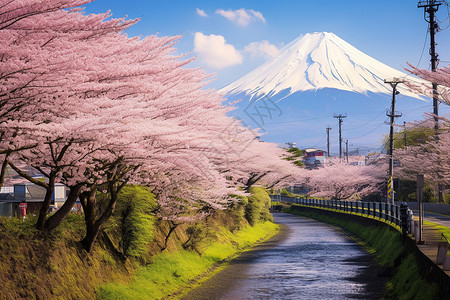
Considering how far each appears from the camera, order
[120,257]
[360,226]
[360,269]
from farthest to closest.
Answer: [360,226]
[360,269]
[120,257]

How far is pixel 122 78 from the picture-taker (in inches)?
427

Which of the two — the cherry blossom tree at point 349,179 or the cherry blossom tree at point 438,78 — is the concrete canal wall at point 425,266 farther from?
the cherry blossom tree at point 349,179

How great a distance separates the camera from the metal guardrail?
99.2ft

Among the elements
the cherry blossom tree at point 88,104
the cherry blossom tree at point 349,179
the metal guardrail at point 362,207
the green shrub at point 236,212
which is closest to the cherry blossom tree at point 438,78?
the cherry blossom tree at point 88,104

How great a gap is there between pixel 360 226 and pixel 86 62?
116 feet

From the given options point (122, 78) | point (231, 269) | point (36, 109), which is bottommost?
point (231, 269)

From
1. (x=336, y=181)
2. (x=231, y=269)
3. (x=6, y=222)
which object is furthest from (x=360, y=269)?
(x=336, y=181)

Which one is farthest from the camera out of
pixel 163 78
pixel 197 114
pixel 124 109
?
pixel 197 114

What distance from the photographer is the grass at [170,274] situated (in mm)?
15414

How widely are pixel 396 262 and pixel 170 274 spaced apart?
8.30m

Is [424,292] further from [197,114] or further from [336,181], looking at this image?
[336,181]

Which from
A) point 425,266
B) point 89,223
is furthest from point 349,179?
point 89,223

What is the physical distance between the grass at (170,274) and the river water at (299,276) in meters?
0.65

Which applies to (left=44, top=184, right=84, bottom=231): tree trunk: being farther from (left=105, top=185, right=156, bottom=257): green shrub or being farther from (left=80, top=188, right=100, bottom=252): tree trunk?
(left=105, top=185, right=156, bottom=257): green shrub
